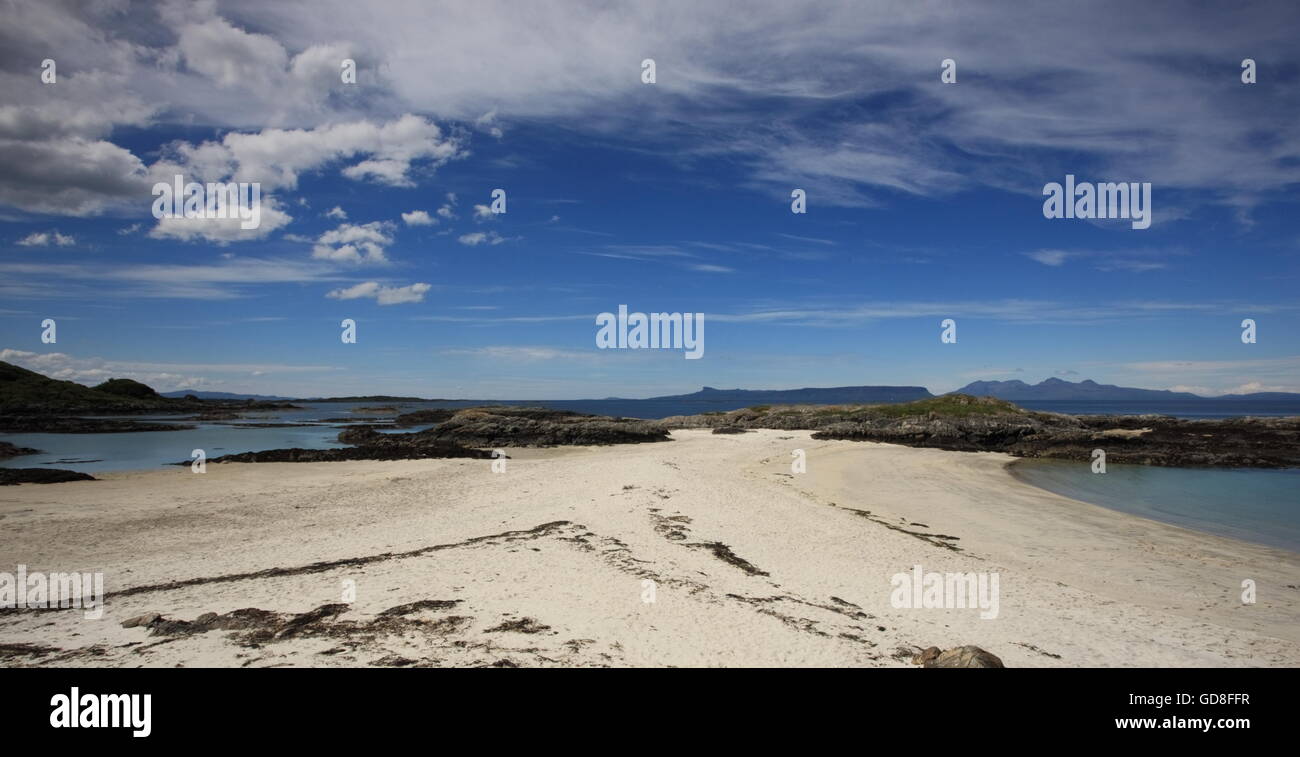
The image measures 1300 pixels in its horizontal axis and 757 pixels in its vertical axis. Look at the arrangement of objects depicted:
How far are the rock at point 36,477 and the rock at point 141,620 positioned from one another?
904 inches

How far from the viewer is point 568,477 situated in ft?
94.6

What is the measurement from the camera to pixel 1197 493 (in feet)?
94.4

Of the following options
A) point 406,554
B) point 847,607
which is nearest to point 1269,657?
point 847,607

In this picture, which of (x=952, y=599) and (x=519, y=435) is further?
(x=519, y=435)

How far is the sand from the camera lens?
9.62 m

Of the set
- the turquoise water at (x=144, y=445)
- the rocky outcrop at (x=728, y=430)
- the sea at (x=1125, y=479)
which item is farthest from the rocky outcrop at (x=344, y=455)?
the rocky outcrop at (x=728, y=430)

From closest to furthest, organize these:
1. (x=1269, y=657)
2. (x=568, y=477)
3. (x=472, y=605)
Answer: (x=1269, y=657) → (x=472, y=605) → (x=568, y=477)

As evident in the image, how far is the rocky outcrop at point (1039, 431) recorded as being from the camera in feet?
138

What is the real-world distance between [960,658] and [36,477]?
3513 centimetres

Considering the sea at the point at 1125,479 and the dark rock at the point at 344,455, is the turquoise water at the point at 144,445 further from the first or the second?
the dark rock at the point at 344,455

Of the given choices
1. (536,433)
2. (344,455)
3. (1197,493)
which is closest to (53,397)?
(344,455)

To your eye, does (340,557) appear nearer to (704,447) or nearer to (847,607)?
(847,607)

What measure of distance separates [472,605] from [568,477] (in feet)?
57.8

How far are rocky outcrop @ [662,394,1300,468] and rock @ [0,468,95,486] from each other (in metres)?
49.9
